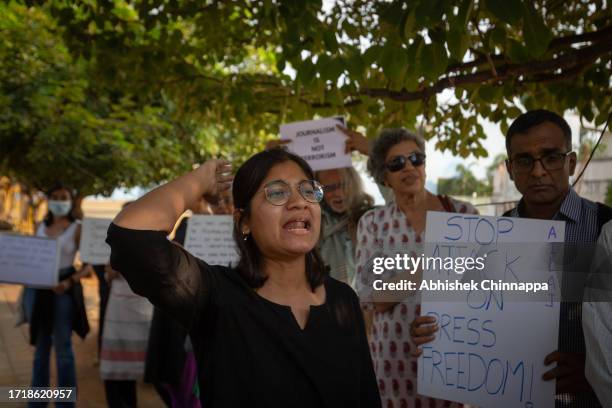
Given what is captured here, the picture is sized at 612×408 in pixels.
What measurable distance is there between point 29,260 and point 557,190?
14.9 feet

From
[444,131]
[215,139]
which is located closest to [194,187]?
[444,131]

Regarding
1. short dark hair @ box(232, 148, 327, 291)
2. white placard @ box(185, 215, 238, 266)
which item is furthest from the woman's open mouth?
white placard @ box(185, 215, 238, 266)

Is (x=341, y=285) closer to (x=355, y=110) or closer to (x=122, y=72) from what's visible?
(x=355, y=110)

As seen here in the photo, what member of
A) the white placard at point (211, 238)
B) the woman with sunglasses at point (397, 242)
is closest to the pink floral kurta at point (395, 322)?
the woman with sunglasses at point (397, 242)

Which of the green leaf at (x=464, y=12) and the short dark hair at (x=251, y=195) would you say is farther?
the green leaf at (x=464, y=12)

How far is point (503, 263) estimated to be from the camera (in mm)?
2201

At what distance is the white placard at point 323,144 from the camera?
3980mm

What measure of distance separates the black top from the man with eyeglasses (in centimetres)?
89

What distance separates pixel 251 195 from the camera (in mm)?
1951

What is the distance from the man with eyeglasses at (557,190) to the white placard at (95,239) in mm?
4320

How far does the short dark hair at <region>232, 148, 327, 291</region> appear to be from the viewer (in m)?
1.94

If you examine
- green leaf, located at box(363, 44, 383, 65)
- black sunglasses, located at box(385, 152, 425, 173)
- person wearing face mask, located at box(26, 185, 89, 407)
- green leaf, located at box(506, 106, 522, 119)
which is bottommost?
person wearing face mask, located at box(26, 185, 89, 407)

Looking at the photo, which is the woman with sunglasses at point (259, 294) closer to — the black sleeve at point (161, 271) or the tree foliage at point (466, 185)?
the black sleeve at point (161, 271)

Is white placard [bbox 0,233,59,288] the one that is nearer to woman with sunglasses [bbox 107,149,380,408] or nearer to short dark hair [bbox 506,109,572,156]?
woman with sunglasses [bbox 107,149,380,408]
